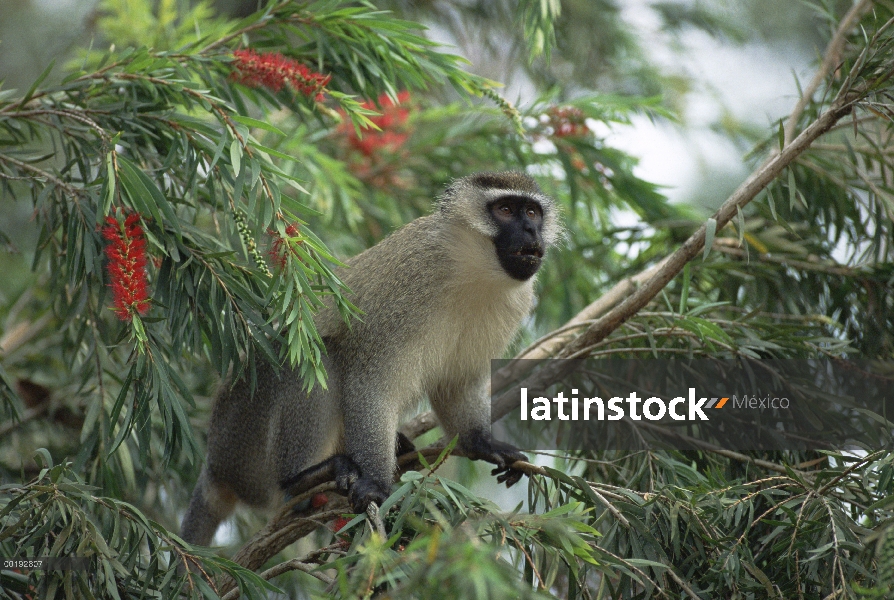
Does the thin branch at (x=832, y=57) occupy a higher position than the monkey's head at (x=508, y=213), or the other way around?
the thin branch at (x=832, y=57)

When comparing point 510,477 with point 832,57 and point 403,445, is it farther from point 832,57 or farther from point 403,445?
point 832,57

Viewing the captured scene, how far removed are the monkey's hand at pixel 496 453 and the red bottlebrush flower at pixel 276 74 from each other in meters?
2.33

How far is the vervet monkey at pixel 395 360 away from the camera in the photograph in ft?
15.1

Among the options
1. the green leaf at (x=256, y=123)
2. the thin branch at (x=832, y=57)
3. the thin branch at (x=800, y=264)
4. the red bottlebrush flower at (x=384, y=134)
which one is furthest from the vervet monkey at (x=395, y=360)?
the red bottlebrush flower at (x=384, y=134)

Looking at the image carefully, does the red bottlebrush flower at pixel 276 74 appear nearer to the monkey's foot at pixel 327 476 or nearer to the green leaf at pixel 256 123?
the green leaf at pixel 256 123

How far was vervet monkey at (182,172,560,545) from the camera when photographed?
4.62 metres

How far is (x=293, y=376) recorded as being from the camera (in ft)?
15.6

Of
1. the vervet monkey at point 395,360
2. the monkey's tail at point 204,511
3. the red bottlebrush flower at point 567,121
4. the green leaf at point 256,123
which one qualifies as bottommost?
the monkey's tail at point 204,511

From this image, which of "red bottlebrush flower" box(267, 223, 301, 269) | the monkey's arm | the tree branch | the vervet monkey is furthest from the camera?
the monkey's arm

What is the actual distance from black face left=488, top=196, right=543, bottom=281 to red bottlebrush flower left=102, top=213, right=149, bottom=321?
2044 mm

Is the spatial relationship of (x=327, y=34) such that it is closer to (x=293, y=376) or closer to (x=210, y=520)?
(x=293, y=376)

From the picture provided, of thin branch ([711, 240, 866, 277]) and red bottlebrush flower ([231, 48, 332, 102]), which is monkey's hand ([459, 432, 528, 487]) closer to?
thin branch ([711, 240, 866, 277])

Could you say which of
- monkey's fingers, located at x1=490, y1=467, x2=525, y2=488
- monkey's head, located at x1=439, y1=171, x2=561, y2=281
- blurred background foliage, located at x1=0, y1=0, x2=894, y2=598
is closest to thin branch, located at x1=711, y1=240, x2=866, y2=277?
blurred background foliage, located at x1=0, y1=0, x2=894, y2=598

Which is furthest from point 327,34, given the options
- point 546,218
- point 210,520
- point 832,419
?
point 832,419
